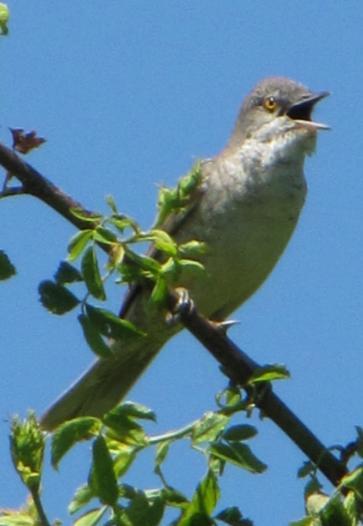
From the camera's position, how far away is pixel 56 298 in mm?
2840

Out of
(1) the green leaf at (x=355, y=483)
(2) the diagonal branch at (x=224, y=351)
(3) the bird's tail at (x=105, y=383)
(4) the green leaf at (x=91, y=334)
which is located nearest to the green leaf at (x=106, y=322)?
(4) the green leaf at (x=91, y=334)

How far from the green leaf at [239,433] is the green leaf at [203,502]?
14 cm

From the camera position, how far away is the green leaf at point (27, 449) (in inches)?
96.3

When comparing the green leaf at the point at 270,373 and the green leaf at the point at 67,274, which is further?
the green leaf at the point at 270,373

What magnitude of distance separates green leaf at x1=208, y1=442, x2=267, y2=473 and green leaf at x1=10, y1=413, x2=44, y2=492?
44 centimetres

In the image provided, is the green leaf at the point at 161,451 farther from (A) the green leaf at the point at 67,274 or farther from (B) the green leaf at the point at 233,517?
(A) the green leaf at the point at 67,274

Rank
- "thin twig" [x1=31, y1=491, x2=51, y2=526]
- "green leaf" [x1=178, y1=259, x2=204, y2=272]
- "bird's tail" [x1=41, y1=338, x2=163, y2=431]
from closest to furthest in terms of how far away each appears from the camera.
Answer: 1. "thin twig" [x1=31, y1=491, x2=51, y2=526]
2. "green leaf" [x1=178, y1=259, x2=204, y2=272]
3. "bird's tail" [x1=41, y1=338, x2=163, y2=431]

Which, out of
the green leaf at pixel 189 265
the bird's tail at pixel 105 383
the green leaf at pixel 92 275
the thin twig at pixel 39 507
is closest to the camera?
the thin twig at pixel 39 507

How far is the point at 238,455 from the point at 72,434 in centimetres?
38

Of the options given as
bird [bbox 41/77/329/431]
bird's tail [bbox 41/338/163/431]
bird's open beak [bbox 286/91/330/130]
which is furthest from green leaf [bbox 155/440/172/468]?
bird's open beak [bbox 286/91/330/130]

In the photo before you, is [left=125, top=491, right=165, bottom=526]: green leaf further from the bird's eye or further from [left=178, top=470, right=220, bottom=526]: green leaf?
the bird's eye

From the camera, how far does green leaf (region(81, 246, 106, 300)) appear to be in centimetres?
279

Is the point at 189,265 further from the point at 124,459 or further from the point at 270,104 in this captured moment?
the point at 270,104

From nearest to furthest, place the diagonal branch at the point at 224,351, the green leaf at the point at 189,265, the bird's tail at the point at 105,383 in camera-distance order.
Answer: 1. the diagonal branch at the point at 224,351
2. the green leaf at the point at 189,265
3. the bird's tail at the point at 105,383
